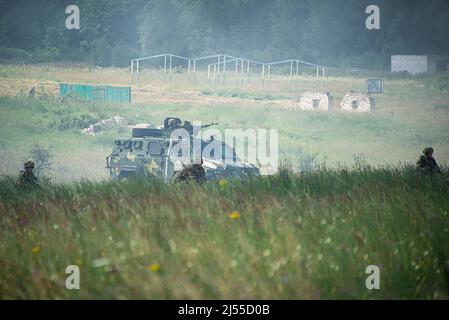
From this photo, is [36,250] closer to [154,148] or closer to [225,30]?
[154,148]

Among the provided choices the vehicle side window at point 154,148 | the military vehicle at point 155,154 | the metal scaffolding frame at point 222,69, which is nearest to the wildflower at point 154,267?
the military vehicle at point 155,154

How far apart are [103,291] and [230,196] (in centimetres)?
431

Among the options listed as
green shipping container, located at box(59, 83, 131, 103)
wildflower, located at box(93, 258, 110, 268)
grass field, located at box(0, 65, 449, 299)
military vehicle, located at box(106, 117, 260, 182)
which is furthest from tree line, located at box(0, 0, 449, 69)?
wildflower, located at box(93, 258, 110, 268)

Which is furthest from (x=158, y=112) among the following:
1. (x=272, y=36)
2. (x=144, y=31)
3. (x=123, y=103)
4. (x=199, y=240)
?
(x=199, y=240)

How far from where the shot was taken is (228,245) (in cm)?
886

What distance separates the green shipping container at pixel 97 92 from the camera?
176ft

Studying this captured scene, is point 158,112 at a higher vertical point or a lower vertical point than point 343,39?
lower

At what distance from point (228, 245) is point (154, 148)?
12.9 meters

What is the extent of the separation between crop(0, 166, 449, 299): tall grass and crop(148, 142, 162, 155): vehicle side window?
8968 millimetres

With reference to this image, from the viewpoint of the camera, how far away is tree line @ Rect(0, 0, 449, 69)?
6788cm

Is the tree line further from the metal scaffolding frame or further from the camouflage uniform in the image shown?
the camouflage uniform

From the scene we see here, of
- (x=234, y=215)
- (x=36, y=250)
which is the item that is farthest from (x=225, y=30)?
(x=36, y=250)

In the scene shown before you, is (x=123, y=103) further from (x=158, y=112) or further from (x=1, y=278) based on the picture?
(x=1, y=278)

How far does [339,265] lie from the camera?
8391 millimetres
